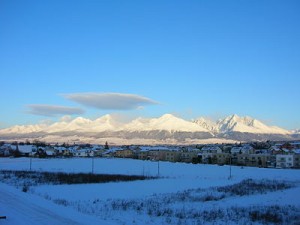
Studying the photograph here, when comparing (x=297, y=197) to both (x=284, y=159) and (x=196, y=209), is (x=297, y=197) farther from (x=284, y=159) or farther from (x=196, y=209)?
(x=284, y=159)

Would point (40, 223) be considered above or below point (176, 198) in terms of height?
above

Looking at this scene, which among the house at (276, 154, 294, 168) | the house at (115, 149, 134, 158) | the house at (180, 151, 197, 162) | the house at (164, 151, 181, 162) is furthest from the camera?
the house at (115, 149, 134, 158)

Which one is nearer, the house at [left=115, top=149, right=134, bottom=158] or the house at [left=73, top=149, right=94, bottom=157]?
the house at [left=115, top=149, right=134, bottom=158]

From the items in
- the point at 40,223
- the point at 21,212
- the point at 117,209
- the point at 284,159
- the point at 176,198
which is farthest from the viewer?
the point at 284,159

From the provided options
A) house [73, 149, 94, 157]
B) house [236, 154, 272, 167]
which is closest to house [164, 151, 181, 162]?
house [236, 154, 272, 167]

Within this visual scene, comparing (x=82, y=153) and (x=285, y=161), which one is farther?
(x=82, y=153)

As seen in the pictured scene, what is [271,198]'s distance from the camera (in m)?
27.2

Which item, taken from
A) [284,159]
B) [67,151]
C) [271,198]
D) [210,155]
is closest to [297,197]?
[271,198]

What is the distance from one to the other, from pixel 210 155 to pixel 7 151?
81675 mm

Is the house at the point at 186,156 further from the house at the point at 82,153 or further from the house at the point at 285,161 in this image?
the house at the point at 82,153

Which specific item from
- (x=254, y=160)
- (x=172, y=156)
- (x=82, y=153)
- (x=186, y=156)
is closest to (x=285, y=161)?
(x=254, y=160)

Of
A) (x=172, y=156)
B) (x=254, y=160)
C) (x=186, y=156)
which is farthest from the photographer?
(x=172, y=156)

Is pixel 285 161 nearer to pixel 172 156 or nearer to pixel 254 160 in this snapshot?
pixel 254 160

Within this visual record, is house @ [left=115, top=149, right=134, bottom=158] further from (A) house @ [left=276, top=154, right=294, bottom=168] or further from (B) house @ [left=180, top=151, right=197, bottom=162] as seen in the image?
(A) house @ [left=276, top=154, right=294, bottom=168]
